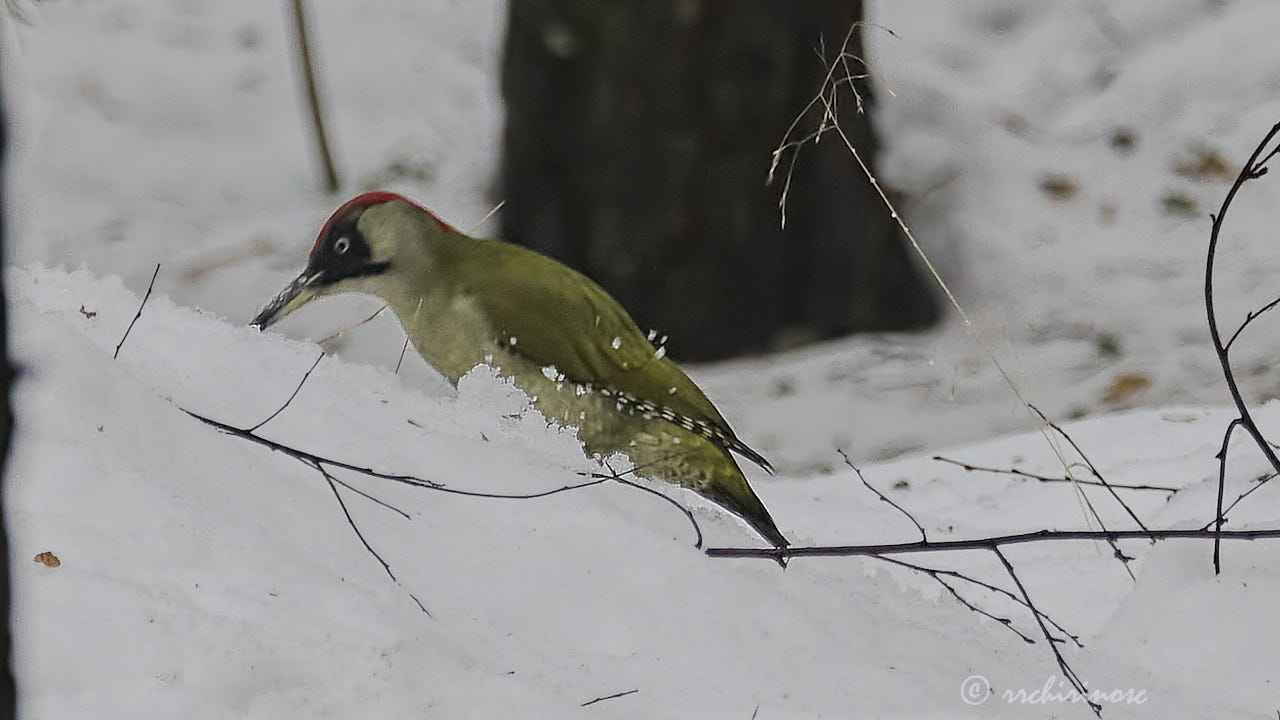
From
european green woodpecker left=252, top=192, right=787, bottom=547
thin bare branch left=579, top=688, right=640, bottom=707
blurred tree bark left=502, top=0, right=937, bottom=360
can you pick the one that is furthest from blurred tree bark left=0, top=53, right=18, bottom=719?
blurred tree bark left=502, top=0, right=937, bottom=360

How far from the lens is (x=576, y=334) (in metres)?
1.74

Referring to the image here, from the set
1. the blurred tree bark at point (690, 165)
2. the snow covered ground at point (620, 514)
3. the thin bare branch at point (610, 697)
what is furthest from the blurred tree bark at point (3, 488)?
the blurred tree bark at point (690, 165)

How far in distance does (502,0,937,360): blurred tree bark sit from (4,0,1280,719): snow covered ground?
243 millimetres

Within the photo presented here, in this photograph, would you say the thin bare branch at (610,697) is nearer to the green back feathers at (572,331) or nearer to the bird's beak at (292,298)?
the green back feathers at (572,331)

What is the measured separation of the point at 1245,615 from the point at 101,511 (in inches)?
54.8

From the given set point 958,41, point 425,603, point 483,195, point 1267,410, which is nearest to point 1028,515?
point 1267,410

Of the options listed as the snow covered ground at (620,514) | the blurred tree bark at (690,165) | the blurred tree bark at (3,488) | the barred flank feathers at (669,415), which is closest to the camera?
the blurred tree bark at (3,488)

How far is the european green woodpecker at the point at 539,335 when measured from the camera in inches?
67.3

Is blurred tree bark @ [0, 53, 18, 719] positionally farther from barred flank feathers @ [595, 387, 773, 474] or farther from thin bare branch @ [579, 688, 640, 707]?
barred flank feathers @ [595, 387, 773, 474]

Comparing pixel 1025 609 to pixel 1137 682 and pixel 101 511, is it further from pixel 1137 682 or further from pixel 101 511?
pixel 101 511

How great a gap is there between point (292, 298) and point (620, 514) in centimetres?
53

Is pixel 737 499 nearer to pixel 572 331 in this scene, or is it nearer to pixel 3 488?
pixel 572 331

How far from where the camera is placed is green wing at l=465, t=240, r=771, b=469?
171 cm

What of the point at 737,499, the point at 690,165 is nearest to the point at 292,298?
the point at 737,499
